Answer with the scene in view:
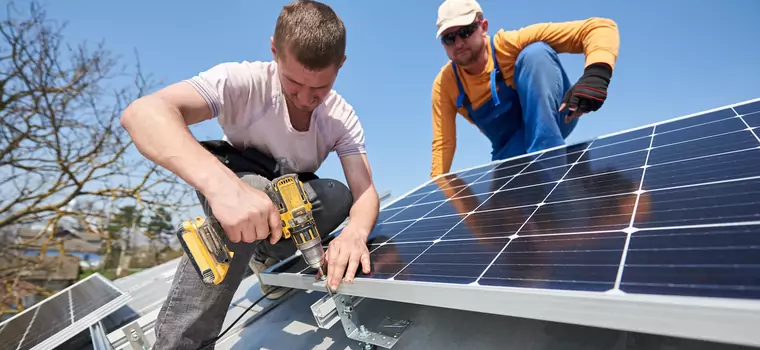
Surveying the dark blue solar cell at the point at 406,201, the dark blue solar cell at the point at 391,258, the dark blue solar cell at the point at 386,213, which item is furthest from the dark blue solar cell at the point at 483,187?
the dark blue solar cell at the point at 391,258

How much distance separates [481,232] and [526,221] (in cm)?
23

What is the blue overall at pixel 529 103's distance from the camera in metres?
3.75

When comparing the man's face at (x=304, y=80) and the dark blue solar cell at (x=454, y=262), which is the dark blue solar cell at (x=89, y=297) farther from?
the dark blue solar cell at (x=454, y=262)

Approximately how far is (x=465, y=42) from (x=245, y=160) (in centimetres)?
295

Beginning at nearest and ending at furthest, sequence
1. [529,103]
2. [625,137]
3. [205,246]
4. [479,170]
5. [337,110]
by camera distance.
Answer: [205,246]
[337,110]
[625,137]
[479,170]
[529,103]

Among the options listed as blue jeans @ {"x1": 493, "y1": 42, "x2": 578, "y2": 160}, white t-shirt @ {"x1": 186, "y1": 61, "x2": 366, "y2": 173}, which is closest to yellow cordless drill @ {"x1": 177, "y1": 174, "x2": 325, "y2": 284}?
white t-shirt @ {"x1": 186, "y1": 61, "x2": 366, "y2": 173}

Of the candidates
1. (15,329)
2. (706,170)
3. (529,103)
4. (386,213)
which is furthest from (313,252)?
(15,329)

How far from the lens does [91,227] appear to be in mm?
8117

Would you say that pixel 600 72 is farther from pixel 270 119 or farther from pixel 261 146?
pixel 261 146

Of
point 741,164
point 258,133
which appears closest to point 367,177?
point 258,133

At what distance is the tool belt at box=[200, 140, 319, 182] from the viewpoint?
248 centimetres

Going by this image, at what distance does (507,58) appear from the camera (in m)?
4.19

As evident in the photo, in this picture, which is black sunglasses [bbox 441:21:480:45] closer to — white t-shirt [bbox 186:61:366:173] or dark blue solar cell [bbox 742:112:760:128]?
white t-shirt [bbox 186:61:366:173]

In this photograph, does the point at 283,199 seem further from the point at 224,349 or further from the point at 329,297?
the point at 224,349
